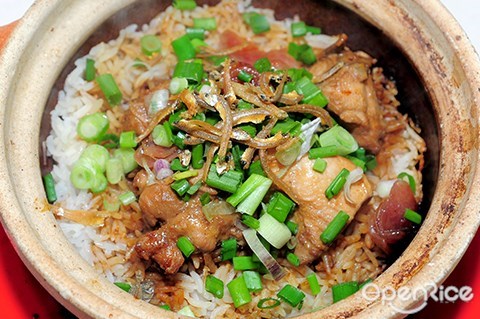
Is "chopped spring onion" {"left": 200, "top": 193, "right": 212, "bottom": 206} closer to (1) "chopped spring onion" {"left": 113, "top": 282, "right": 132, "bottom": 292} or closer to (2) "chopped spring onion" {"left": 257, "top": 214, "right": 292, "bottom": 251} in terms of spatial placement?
(2) "chopped spring onion" {"left": 257, "top": 214, "right": 292, "bottom": 251}

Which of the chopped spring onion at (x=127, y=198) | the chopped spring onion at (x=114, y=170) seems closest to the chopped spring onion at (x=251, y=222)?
the chopped spring onion at (x=127, y=198)

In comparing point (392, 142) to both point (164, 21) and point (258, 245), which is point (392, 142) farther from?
point (164, 21)

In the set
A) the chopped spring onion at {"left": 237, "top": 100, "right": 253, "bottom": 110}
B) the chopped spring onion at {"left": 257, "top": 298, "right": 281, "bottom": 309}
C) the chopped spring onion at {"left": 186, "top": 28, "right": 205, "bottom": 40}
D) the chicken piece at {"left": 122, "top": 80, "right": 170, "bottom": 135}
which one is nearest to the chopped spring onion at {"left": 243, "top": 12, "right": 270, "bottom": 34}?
the chopped spring onion at {"left": 186, "top": 28, "right": 205, "bottom": 40}

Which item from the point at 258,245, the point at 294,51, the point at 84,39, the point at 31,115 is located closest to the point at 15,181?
the point at 31,115

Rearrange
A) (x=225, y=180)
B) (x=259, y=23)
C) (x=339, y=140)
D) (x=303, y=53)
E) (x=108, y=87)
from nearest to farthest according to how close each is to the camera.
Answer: (x=225, y=180) → (x=339, y=140) → (x=108, y=87) → (x=303, y=53) → (x=259, y=23)

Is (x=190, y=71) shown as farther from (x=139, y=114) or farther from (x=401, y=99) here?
(x=401, y=99)

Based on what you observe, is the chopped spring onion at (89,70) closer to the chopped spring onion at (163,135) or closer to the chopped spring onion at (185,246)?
the chopped spring onion at (163,135)

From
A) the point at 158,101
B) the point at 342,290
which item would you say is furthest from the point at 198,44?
the point at 342,290
